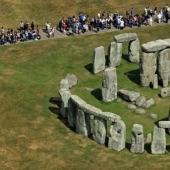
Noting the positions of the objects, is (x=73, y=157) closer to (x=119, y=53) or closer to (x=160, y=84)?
(x=160, y=84)

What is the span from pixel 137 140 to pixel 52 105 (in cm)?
966

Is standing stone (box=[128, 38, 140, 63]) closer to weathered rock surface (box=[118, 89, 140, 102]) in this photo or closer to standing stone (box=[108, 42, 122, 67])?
standing stone (box=[108, 42, 122, 67])

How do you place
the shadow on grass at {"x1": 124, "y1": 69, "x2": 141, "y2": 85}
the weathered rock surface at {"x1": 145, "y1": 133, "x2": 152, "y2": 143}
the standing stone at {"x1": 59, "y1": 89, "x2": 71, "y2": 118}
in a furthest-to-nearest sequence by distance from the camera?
the shadow on grass at {"x1": 124, "y1": 69, "x2": 141, "y2": 85} → the standing stone at {"x1": 59, "y1": 89, "x2": 71, "y2": 118} → the weathered rock surface at {"x1": 145, "y1": 133, "x2": 152, "y2": 143}

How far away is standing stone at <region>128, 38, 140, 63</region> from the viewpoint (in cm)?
4866

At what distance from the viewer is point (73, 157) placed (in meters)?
33.2

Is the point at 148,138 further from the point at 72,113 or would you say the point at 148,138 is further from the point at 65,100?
the point at 65,100

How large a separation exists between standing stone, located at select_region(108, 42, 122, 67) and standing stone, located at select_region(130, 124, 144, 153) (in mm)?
15603

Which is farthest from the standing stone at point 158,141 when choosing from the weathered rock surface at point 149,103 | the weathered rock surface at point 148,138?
the weathered rock surface at point 149,103

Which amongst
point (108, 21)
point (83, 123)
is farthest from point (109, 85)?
point (108, 21)

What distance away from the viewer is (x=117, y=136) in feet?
111

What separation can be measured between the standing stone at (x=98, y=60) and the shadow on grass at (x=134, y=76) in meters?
2.51

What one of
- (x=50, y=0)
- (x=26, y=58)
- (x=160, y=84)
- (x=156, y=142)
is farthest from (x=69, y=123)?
(x=50, y=0)

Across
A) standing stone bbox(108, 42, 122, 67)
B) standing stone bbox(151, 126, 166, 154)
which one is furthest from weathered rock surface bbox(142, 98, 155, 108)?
standing stone bbox(108, 42, 122, 67)

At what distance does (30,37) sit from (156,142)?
81.5 ft
